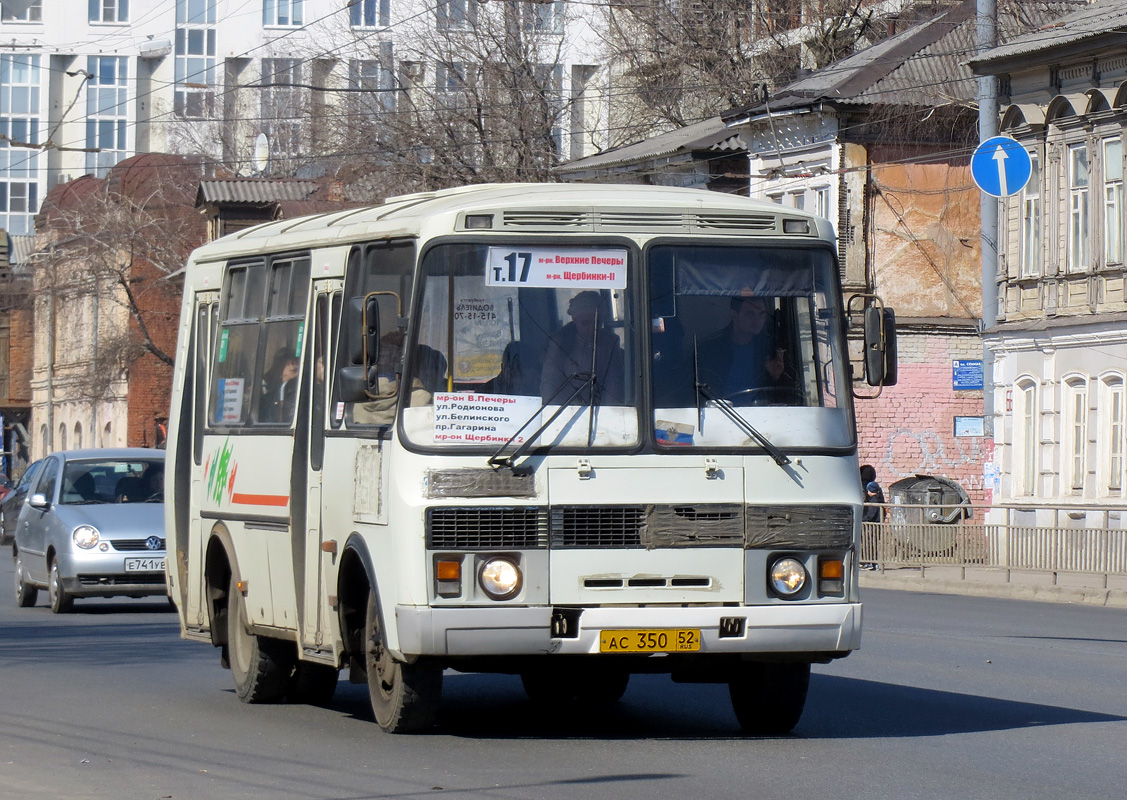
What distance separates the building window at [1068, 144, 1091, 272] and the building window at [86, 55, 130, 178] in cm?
8712

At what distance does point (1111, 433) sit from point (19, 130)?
91.7 m

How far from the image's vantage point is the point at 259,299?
12.4 meters

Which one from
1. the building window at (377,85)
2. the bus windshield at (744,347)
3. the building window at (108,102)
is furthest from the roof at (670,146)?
the building window at (108,102)

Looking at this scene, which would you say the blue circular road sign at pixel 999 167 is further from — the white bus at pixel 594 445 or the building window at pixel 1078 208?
the white bus at pixel 594 445

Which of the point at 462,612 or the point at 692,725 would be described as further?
the point at 692,725

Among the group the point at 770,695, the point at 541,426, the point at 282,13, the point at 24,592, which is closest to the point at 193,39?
the point at 282,13

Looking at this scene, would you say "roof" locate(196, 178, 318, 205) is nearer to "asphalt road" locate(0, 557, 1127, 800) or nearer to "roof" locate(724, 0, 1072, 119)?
"roof" locate(724, 0, 1072, 119)

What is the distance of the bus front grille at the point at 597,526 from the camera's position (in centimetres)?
998

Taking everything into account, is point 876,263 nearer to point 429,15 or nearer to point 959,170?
point 959,170

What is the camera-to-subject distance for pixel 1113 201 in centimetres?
3528

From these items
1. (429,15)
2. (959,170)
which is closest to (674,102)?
(429,15)

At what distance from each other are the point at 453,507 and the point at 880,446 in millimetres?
35092

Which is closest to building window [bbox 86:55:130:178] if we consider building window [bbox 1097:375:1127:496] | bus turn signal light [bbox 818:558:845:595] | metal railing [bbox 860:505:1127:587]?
building window [bbox 1097:375:1127:496]

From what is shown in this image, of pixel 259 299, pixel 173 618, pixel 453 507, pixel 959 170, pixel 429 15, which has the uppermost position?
pixel 429 15
